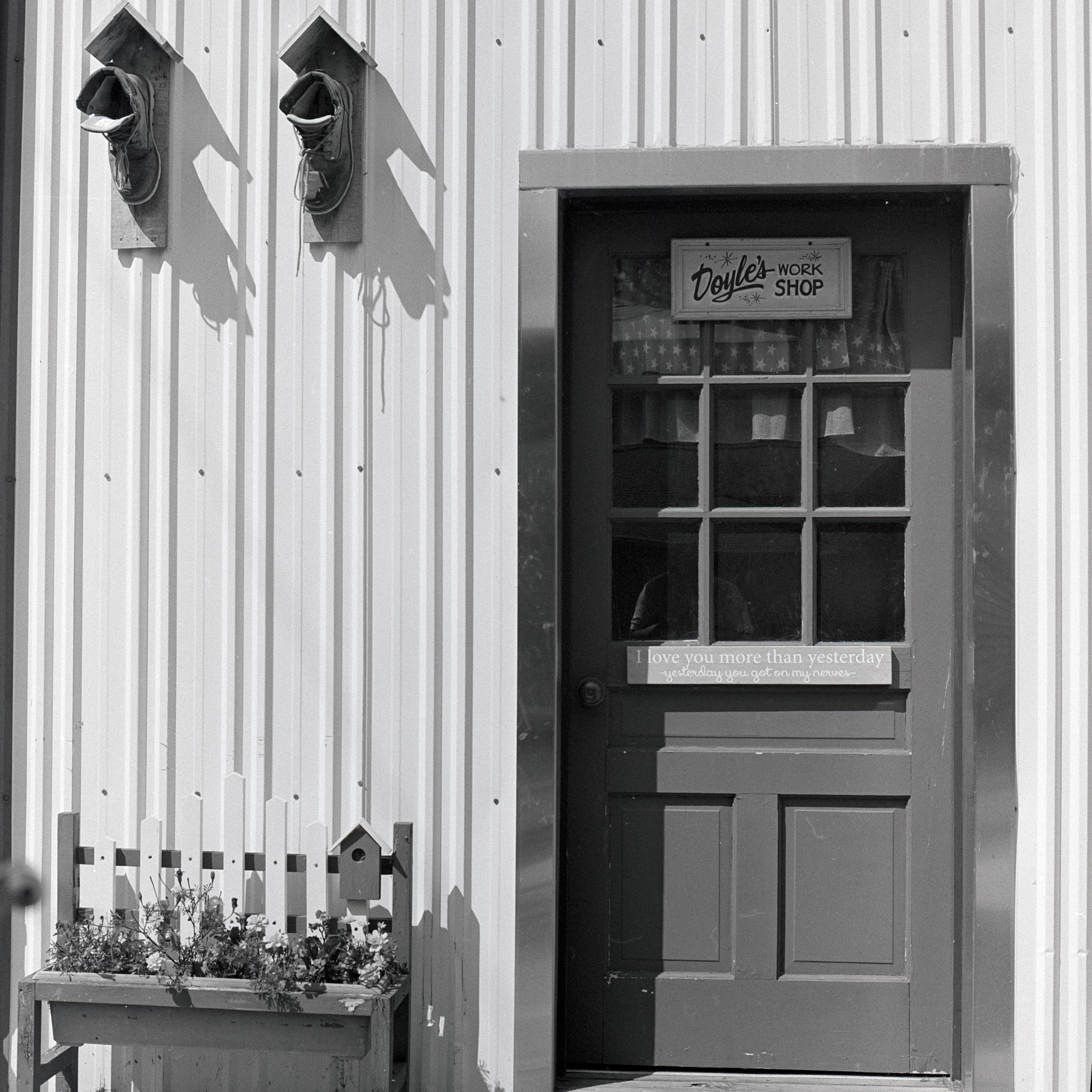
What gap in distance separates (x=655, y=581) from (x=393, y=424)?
956 mm

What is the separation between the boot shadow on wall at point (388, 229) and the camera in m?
3.31

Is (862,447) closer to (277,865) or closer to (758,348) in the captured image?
(758,348)

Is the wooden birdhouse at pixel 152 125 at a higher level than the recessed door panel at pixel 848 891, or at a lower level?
higher

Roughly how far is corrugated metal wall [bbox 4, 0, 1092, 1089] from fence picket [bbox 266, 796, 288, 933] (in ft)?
0.54

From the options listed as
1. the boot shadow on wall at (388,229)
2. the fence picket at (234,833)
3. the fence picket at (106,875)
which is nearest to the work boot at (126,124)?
the boot shadow on wall at (388,229)

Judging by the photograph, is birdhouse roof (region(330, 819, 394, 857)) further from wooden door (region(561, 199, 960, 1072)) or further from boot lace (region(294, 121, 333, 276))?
boot lace (region(294, 121, 333, 276))

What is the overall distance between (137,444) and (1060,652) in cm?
288

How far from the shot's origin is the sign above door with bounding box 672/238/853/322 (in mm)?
3381

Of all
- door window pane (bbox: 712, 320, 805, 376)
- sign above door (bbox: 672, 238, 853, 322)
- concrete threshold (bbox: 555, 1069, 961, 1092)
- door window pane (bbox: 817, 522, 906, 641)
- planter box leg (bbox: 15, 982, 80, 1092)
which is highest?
sign above door (bbox: 672, 238, 853, 322)

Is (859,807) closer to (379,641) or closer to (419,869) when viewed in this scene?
(419,869)

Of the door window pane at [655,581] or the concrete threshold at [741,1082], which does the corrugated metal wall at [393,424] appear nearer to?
the concrete threshold at [741,1082]

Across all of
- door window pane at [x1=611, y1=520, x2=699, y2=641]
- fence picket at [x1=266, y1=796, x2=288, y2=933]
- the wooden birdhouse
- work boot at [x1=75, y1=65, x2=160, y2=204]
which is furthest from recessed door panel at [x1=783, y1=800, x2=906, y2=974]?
work boot at [x1=75, y1=65, x2=160, y2=204]

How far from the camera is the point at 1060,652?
317 centimetres

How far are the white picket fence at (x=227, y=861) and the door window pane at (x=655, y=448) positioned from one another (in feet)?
4.61
